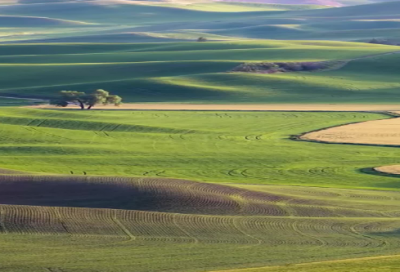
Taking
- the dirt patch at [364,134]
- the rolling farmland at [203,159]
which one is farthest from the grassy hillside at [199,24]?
the dirt patch at [364,134]

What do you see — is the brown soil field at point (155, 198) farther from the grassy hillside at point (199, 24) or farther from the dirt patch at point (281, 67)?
the grassy hillside at point (199, 24)

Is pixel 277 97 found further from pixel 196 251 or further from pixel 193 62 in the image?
pixel 196 251

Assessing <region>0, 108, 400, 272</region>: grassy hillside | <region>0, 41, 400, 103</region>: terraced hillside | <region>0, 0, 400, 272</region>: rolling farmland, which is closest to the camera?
<region>0, 108, 400, 272</region>: grassy hillside

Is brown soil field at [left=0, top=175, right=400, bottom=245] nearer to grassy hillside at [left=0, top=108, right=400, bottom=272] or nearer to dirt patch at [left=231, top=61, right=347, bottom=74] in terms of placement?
grassy hillside at [left=0, top=108, right=400, bottom=272]

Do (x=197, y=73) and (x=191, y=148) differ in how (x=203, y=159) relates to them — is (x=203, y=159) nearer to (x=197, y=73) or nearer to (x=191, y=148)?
(x=191, y=148)

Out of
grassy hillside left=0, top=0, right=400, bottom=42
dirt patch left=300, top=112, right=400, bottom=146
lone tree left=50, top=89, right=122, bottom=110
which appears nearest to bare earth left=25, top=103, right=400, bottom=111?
lone tree left=50, top=89, right=122, bottom=110

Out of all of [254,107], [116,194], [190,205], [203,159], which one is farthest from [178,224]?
[254,107]
